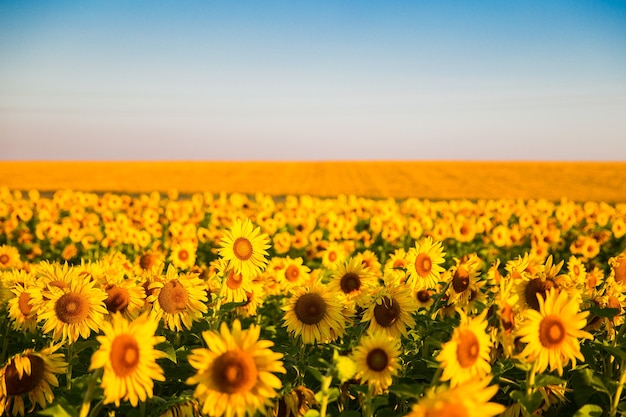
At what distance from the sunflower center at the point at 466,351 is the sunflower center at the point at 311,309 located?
1370 millimetres

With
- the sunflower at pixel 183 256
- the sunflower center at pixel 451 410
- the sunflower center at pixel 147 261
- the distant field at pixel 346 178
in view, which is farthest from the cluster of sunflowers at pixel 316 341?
the distant field at pixel 346 178

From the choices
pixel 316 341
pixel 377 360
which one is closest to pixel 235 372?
pixel 377 360

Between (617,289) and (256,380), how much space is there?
2.73m

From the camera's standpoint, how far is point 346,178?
4625 centimetres

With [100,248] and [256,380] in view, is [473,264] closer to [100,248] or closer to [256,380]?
[256,380]

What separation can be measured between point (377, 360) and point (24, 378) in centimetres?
163

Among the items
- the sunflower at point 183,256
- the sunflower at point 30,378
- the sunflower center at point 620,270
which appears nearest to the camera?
the sunflower at point 30,378

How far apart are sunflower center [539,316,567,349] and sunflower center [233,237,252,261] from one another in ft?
6.92

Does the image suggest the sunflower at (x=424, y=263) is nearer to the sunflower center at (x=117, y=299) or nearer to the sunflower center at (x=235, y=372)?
the sunflower center at (x=117, y=299)

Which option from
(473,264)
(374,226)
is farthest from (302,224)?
(473,264)

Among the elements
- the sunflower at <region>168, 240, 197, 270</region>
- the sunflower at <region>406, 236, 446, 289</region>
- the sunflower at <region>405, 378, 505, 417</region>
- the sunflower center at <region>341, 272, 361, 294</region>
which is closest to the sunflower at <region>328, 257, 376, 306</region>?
the sunflower center at <region>341, 272, 361, 294</region>

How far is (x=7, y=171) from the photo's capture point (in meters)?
52.3

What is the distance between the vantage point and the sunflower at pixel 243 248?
3.85 m

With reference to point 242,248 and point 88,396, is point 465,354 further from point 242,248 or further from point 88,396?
point 242,248
